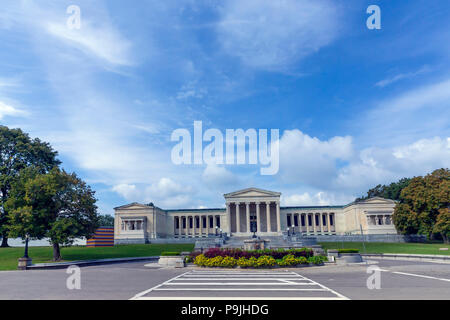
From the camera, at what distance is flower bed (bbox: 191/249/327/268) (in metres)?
27.3

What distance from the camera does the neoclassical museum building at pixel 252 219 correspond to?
83.2 metres

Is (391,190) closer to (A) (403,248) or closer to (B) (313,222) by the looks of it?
(B) (313,222)

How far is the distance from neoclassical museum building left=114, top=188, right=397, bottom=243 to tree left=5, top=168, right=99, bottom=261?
4385cm

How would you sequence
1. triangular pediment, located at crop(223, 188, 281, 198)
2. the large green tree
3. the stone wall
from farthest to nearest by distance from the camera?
1. triangular pediment, located at crop(223, 188, 281, 198)
2. the stone wall
3. the large green tree

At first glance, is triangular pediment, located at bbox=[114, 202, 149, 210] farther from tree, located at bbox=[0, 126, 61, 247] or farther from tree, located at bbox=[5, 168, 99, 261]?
tree, located at bbox=[5, 168, 99, 261]

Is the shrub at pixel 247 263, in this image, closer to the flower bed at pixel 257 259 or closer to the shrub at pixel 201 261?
the flower bed at pixel 257 259

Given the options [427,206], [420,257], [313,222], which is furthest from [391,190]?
[420,257]

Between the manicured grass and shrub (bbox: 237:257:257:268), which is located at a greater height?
shrub (bbox: 237:257:257:268)

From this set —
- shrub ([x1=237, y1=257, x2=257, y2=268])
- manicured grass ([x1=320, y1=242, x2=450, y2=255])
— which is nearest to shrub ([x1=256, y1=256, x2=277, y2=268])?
shrub ([x1=237, y1=257, x2=257, y2=268])

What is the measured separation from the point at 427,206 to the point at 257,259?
4631 cm

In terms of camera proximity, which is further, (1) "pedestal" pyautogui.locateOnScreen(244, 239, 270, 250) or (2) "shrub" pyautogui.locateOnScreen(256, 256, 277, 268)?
(1) "pedestal" pyautogui.locateOnScreen(244, 239, 270, 250)

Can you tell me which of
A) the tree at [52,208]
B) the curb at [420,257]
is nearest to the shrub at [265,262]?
the curb at [420,257]

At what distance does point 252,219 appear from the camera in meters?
93.5
